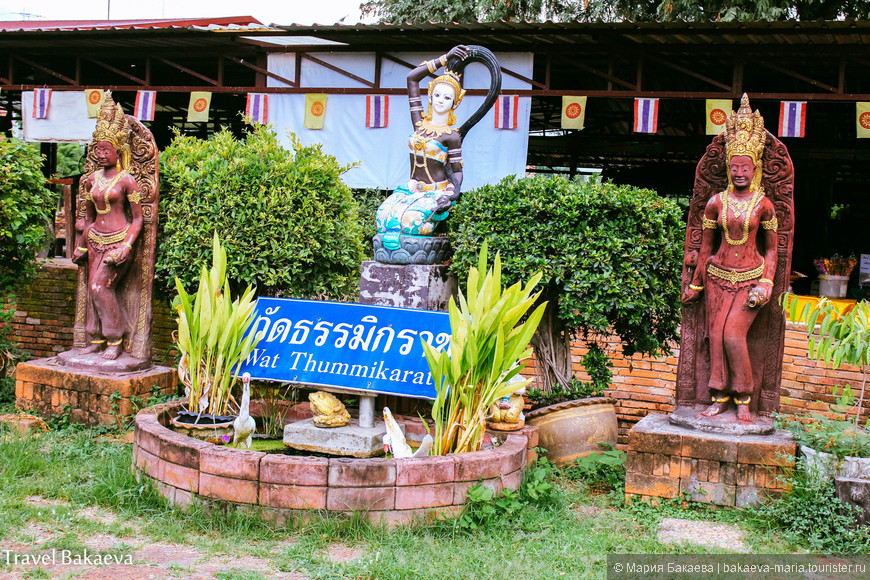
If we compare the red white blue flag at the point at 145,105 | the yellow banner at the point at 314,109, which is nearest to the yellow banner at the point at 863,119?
the yellow banner at the point at 314,109

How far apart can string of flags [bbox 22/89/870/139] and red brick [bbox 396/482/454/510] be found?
5.78m

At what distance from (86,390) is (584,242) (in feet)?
12.1

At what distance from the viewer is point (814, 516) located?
3.91 meters

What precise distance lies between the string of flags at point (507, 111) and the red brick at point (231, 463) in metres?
5.39

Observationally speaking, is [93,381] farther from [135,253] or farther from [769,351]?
[769,351]

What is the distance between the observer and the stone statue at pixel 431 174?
5.47 m

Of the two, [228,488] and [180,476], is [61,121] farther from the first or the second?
[228,488]

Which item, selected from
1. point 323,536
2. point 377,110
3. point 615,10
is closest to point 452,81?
point 323,536

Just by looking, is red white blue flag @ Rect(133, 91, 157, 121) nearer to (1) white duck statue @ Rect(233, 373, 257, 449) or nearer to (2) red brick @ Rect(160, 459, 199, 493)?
(1) white duck statue @ Rect(233, 373, 257, 449)

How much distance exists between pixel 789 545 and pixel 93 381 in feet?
15.1

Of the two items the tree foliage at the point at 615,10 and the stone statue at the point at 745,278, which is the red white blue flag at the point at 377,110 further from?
the stone statue at the point at 745,278

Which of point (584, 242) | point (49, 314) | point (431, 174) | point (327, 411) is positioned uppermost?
point (431, 174)

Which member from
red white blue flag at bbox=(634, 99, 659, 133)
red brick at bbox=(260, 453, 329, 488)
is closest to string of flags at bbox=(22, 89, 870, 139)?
red white blue flag at bbox=(634, 99, 659, 133)

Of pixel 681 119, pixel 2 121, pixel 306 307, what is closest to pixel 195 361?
pixel 306 307
